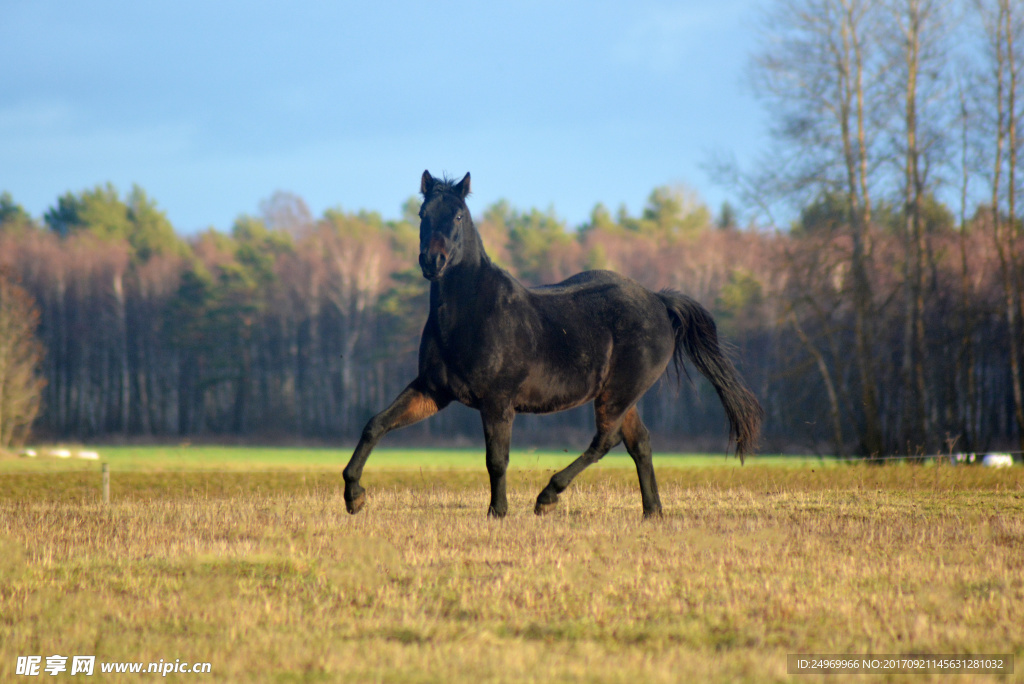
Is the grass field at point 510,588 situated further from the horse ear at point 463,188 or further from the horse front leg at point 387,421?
the horse ear at point 463,188

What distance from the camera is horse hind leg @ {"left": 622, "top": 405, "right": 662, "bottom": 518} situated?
880 cm

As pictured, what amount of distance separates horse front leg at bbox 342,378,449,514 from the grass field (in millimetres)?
286

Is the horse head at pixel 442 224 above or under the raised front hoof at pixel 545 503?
above

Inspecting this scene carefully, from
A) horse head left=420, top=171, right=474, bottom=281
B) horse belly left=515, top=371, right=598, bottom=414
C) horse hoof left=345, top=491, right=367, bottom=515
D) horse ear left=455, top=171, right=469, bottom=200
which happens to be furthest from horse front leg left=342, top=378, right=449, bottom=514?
horse ear left=455, top=171, right=469, bottom=200

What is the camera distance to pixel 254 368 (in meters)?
55.7

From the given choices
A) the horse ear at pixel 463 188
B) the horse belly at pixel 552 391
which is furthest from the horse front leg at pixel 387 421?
the horse ear at pixel 463 188

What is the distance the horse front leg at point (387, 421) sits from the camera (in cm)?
780

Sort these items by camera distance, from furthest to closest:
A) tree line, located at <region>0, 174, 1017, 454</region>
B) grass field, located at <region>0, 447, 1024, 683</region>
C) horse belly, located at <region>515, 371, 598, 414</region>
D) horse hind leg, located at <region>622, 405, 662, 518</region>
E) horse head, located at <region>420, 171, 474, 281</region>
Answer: tree line, located at <region>0, 174, 1017, 454</region>, horse hind leg, located at <region>622, 405, 662, 518</region>, horse belly, located at <region>515, 371, 598, 414</region>, horse head, located at <region>420, 171, 474, 281</region>, grass field, located at <region>0, 447, 1024, 683</region>

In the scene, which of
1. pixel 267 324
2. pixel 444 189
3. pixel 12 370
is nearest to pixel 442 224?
pixel 444 189

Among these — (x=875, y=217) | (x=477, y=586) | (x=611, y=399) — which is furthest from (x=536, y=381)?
(x=875, y=217)

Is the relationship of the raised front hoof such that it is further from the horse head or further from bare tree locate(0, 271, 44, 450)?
bare tree locate(0, 271, 44, 450)

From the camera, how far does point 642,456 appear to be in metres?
9.03

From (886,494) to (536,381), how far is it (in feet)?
16.4

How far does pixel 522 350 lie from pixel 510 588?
10.4ft
